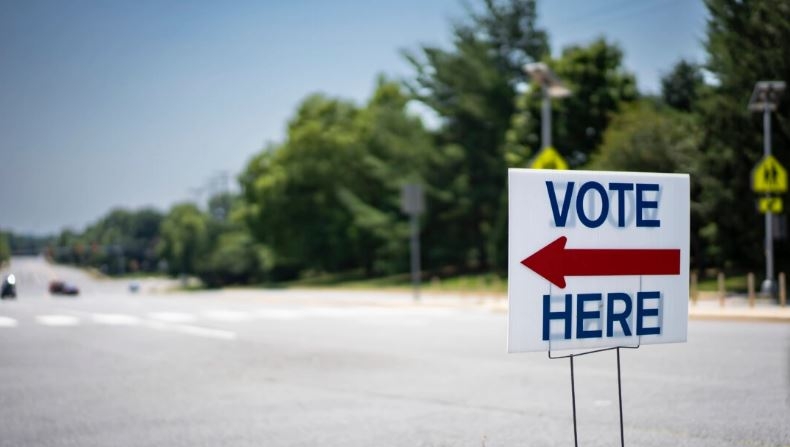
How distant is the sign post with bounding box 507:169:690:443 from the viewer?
4.61 metres

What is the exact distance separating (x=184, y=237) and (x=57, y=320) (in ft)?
318

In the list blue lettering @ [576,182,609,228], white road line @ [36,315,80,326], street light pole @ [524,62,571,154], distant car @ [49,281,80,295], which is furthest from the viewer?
distant car @ [49,281,80,295]

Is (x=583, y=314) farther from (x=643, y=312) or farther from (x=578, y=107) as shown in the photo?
(x=578, y=107)

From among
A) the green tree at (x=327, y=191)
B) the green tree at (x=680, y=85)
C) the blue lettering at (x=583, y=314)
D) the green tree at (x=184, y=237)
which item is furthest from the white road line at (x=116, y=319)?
the green tree at (x=184, y=237)

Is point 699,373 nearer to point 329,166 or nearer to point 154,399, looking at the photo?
point 154,399

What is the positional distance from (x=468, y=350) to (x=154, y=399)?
5825 mm

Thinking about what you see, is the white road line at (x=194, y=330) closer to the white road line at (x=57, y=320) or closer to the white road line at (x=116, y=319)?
the white road line at (x=116, y=319)

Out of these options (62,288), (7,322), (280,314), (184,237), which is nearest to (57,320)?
(7,322)

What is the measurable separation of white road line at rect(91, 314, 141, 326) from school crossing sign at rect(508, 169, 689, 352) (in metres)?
19.6

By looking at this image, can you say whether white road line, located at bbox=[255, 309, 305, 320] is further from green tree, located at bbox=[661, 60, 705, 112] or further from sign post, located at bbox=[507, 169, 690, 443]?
green tree, located at bbox=[661, 60, 705, 112]

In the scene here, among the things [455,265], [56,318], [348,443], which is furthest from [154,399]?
[455,265]

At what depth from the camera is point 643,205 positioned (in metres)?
4.89

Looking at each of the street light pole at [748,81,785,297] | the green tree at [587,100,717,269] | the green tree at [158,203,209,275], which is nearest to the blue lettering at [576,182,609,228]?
the street light pole at [748,81,785,297]

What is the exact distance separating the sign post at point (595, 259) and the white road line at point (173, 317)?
65.5 ft
